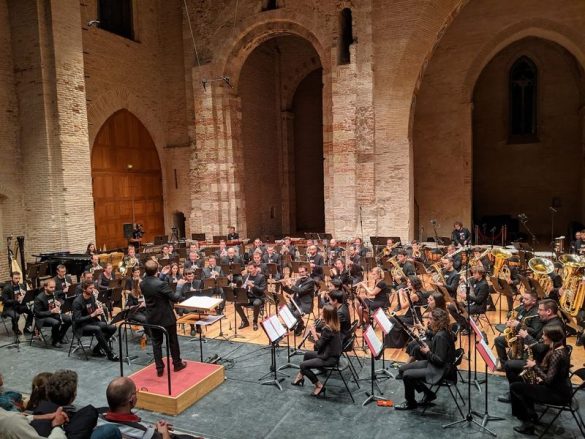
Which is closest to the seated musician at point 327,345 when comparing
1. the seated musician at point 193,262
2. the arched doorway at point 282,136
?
the seated musician at point 193,262

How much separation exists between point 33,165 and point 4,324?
624 centimetres

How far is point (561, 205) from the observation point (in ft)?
71.3

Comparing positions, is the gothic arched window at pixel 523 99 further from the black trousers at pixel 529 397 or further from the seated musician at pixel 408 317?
the black trousers at pixel 529 397

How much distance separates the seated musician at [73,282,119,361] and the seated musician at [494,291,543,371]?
6.49 m

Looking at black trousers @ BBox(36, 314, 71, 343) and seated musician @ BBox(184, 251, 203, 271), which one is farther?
seated musician @ BBox(184, 251, 203, 271)

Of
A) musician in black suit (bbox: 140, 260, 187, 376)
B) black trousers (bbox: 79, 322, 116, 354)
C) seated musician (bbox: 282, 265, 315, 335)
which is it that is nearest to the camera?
musician in black suit (bbox: 140, 260, 187, 376)

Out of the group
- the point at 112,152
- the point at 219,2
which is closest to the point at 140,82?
the point at 112,152

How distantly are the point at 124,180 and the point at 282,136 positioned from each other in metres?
8.77

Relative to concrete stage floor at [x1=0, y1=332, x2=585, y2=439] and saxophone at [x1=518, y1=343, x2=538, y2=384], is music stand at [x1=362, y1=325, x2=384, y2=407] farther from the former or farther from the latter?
saxophone at [x1=518, y1=343, x2=538, y2=384]

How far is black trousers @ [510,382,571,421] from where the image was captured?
5.62 m

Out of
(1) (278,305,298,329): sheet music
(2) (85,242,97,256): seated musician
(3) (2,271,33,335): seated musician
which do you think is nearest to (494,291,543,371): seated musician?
(1) (278,305,298,329): sheet music

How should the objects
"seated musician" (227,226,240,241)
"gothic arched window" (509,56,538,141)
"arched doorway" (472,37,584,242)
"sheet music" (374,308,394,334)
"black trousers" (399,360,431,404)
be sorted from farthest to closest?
"gothic arched window" (509,56,538,141), "arched doorway" (472,37,584,242), "seated musician" (227,226,240,241), "sheet music" (374,308,394,334), "black trousers" (399,360,431,404)

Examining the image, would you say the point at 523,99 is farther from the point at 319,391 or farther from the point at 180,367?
the point at 180,367

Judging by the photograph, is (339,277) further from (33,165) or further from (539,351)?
(33,165)
